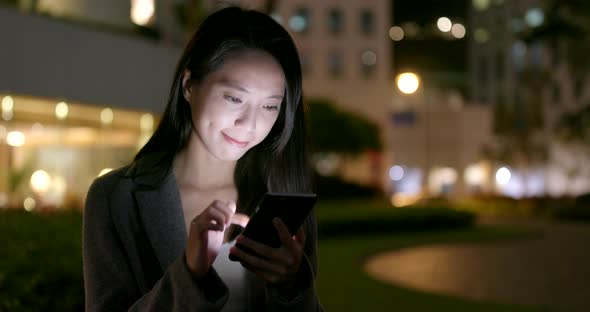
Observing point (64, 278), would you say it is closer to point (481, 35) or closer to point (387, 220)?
point (387, 220)

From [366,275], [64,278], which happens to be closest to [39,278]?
[64,278]

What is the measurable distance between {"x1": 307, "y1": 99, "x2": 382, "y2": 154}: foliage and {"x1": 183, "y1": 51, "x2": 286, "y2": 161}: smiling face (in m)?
38.3

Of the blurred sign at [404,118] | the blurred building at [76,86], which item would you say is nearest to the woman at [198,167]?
the blurred building at [76,86]

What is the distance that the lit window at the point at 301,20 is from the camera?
4978 cm

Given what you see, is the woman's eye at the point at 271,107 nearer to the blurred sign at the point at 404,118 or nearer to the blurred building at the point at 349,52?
the blurred building at the point at 349,52

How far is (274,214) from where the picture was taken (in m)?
1.59

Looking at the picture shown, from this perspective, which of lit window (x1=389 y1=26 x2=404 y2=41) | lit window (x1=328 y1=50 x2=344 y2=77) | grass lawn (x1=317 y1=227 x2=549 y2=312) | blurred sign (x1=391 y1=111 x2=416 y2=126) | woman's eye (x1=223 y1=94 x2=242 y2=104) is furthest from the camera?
lit window (x1=389 y1=26 x2=404 y2=41)

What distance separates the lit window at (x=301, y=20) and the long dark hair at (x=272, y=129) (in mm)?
48431

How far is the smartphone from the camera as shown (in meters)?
1.57

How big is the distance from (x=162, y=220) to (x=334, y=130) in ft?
129

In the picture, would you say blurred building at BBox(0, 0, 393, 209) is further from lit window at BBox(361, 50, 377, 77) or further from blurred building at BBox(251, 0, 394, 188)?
lit window at BBox(361, 50, 377, 77)

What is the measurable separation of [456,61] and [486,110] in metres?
10.3

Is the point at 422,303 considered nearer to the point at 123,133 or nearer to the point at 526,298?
the point at 526,298

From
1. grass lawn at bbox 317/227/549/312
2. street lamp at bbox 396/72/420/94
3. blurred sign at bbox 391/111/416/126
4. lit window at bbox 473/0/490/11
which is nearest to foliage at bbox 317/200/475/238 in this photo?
grass lawn at bbox 317/227/549/312
